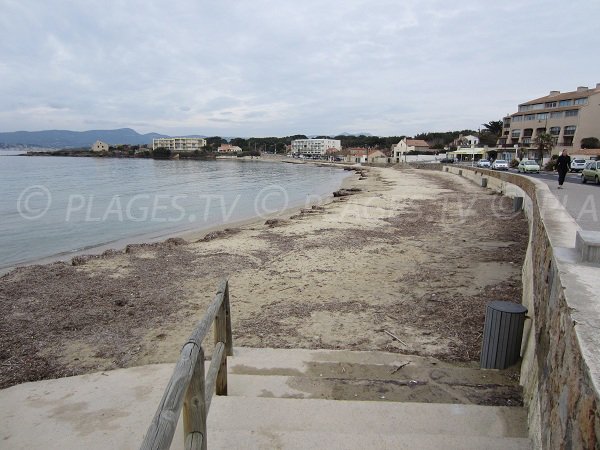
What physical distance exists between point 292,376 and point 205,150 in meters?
191

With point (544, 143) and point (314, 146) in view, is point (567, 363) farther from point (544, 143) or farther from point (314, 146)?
point (314, 146)

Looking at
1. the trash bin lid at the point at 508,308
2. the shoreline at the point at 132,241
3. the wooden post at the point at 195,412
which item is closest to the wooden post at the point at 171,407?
the wooden post at the point at 195,412

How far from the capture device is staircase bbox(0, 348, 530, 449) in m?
3.03

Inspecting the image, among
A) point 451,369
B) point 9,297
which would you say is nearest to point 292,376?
point 451,369

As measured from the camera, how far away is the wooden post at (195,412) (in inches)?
86.4

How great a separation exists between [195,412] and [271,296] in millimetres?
5519

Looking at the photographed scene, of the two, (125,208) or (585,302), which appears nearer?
(585,302)

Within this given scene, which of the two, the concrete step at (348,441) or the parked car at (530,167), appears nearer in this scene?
the concrete step at (348,441)

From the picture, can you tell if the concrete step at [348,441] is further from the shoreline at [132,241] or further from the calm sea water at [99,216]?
the calm sea water at [99,216]

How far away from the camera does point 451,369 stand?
4723 mm

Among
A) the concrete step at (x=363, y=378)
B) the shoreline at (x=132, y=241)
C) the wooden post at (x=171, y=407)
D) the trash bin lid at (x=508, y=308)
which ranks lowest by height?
the shoreline at (x=132, y=241)

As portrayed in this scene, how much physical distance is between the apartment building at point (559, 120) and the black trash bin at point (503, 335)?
201 ft

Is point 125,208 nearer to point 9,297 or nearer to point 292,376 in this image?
point 9,297

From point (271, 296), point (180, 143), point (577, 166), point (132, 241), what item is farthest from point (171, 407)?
point (180, 143)
